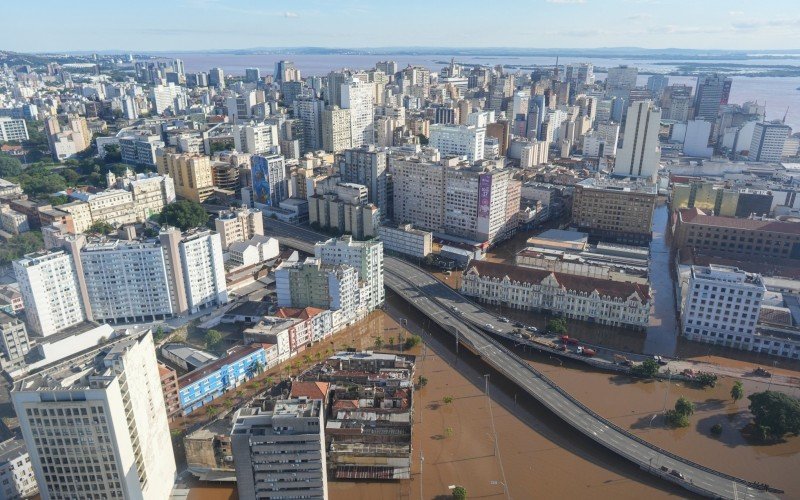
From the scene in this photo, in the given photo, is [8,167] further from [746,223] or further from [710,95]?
[710,95]

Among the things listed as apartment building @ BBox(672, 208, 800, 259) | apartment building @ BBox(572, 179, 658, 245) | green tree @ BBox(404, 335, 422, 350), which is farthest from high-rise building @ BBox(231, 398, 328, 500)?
apartment building @ BBox(572, 179, 658, 245)

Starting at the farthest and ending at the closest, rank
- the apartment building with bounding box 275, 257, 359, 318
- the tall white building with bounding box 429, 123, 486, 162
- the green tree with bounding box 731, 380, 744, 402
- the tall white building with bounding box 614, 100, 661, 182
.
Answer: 1. the tall white building with bounding box 429, 123, 486, 162
2. the tall white building with bounding box 614, 100, 661, 182
3. the apartment building with bounding box 275, 257, 359, 318
4. the green tree with bounding box 731, 380, 744, 402

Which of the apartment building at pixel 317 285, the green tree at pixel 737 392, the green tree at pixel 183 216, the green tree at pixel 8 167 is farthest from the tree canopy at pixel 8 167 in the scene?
the green tree at pixel 737 392

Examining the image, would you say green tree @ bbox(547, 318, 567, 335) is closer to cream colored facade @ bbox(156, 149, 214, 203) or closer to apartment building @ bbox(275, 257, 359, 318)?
apartment building @ bbox(275, 257, 359, 318)

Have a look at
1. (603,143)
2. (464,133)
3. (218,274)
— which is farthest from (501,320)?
(603,143)

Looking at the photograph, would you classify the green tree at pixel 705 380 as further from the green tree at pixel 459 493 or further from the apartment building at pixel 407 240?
the apartment building at pixel 407 240

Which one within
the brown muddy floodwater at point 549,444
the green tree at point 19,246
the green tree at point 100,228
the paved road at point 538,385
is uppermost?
the green tree at point 19,246
